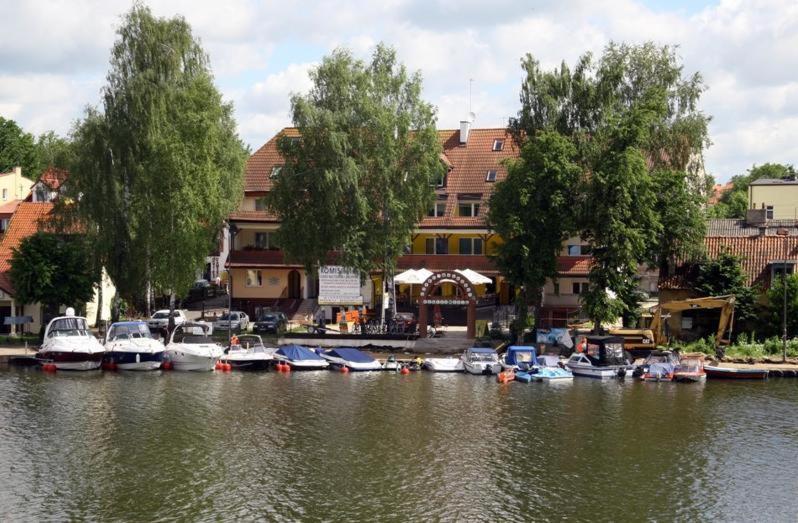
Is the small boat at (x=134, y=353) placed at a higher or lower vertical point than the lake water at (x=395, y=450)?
higher

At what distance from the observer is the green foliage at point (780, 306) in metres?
61.8

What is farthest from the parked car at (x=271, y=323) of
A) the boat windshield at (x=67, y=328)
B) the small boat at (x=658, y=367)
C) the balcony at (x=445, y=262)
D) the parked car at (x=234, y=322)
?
the small boat at (x=658, y=367)

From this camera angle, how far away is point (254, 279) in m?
85.6

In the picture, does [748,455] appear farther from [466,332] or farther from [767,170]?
[767,170]

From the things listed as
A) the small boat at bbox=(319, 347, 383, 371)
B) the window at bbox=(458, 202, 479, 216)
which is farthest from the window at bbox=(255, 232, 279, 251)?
the small boat at bbox=(319, 347, 383, 371)

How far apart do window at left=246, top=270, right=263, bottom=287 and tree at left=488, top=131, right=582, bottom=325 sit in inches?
1075

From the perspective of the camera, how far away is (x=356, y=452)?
39844 mm

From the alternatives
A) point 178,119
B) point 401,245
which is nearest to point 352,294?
point 401,245

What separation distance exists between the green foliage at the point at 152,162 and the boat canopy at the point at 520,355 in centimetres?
2394

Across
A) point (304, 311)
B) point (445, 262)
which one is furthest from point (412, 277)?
point (304, 311)

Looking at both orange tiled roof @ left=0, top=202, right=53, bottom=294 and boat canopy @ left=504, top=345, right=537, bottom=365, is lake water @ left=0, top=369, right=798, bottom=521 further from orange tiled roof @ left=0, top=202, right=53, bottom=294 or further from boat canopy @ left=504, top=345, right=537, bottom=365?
orange tiled roof @ left=0, top=202, right=53, bottom=294

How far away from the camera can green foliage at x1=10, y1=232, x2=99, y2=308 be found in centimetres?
6725

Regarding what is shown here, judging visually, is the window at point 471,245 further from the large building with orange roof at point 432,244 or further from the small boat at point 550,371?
the small boat at point 550,371

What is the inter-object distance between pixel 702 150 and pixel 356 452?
4175 centimetres
